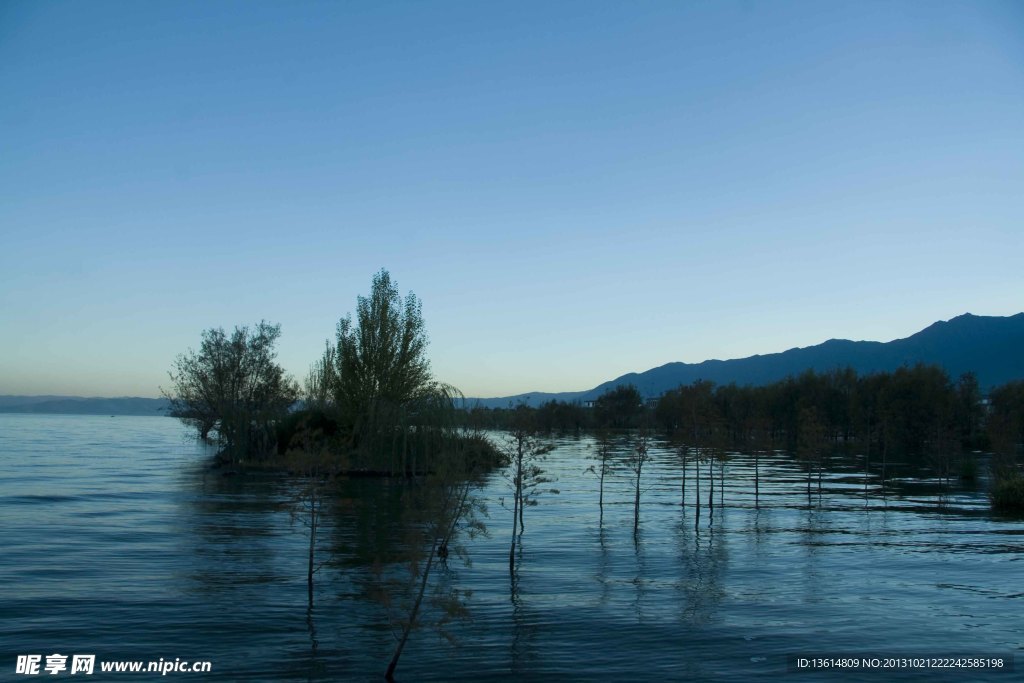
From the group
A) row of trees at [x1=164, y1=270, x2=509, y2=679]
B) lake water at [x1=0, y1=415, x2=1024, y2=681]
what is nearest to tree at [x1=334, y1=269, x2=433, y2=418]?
row of trees at [x1=164, y1=270, x2=509, y2=679]

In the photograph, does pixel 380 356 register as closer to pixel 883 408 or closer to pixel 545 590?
pixel 545 590

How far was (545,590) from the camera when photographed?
22.4m

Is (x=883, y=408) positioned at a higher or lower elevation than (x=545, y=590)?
higher

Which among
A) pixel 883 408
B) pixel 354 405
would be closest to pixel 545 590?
pixel 354 405


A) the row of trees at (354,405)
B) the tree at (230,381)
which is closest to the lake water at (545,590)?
the row of trees at (354,405)

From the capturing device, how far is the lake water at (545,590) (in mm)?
16375

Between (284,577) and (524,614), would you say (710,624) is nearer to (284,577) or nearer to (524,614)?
(524,614)

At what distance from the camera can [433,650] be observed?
16906mm

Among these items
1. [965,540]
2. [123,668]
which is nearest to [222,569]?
[123,668]

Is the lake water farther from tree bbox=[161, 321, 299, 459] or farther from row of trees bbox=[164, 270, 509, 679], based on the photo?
tree bbox=[161, 321, 299, 459]

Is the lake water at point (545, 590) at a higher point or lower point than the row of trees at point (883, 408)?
lower

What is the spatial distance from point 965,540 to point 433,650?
85.3ft

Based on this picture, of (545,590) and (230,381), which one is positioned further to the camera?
(230,381)

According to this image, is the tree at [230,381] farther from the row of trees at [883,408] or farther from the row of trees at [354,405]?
the row of trees at [883,408]
